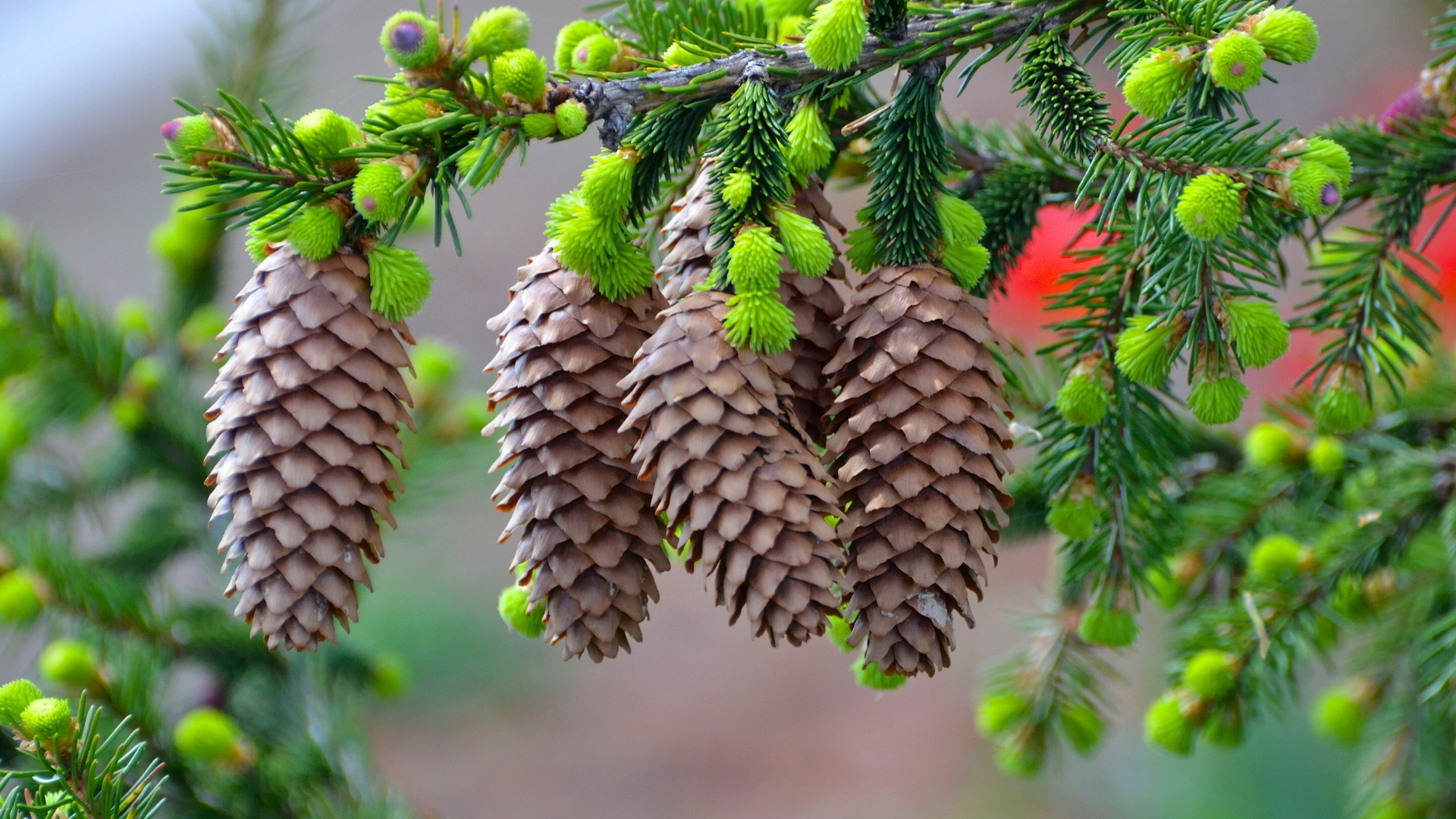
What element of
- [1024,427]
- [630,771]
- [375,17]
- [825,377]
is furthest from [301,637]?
[375,17]

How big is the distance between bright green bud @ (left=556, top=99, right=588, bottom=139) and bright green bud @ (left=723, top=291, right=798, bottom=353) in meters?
0.10

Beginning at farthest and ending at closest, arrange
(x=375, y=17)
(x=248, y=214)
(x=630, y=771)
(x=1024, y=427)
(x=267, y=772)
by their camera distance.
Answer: (x=375, y=17) < (x=630, y=771) < (x=267, y=772) < (x=1024, y=427) < (x=248, y=214)

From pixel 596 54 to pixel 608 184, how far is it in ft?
0.42

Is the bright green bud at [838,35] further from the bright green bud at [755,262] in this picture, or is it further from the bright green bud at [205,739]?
the bright green bud at [205,739]

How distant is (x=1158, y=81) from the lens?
425mm

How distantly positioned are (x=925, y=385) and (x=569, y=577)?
0.58ft

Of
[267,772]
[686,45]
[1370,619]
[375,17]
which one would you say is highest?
[375,17]

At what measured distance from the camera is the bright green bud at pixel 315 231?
0.44 m

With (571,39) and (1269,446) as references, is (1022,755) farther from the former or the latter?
(571,39)

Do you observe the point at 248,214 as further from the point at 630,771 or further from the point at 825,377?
the point at 630,771

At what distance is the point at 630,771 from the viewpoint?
304cm

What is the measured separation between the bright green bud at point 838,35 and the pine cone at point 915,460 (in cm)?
10

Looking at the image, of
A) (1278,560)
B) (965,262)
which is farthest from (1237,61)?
(1278,560)

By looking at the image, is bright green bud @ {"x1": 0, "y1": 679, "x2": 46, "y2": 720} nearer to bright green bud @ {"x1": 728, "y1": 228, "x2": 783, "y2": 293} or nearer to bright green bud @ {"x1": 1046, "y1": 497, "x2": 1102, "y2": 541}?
bright green bud @ {"x1": 728, "y1": 228, "x2": 783, "y2": 293}
